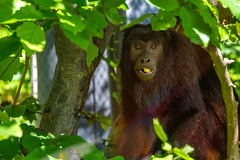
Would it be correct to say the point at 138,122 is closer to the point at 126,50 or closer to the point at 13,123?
the point at 126,50

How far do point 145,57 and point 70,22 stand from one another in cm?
246

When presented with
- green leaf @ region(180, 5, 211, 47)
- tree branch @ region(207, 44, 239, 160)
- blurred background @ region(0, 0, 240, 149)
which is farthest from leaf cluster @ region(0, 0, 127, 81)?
blurred background @ region(0, 0, 240, 149)

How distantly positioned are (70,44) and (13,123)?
5.48 ft

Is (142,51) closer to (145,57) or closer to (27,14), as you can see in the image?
(145,57)

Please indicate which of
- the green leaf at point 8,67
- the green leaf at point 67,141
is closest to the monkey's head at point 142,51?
the green leaf at point 8,67

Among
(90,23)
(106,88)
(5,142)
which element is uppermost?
(90,23)

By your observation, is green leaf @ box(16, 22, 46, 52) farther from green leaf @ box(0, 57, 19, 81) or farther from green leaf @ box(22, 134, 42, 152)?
green leaf @ box(0, 57, 19, 81)

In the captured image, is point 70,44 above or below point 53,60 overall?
above

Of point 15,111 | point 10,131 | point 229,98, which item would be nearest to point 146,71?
point 229,98

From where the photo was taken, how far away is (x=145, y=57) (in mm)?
4125

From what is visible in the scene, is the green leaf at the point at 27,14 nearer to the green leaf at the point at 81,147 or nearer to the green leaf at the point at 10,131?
the green leaf at the point at 10,131

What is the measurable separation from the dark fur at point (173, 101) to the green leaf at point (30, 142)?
205cm

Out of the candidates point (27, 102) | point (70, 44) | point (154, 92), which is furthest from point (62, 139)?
point (154, 92)

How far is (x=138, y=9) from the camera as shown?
5812 mm
